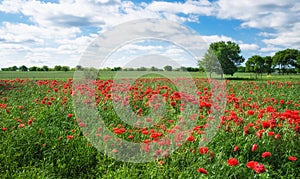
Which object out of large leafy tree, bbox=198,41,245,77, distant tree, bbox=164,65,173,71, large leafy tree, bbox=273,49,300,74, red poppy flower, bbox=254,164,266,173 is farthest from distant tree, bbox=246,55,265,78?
red poppy flower, bbox=254,164,266,173

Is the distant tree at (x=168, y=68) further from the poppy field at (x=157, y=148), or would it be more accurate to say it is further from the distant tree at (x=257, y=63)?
the distant tree at (x=257, y=63)

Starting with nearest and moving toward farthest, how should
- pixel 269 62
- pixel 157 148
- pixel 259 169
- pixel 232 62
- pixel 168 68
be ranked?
pixel 259 169 → pixel 157 148 → pixel 168 68 → pixel 232 62 → pixel 269 62

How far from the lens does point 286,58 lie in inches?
3558

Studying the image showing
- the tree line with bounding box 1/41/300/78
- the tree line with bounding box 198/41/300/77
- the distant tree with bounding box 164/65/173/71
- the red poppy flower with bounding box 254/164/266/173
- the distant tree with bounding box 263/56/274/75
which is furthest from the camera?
the distant tree with bounding box 263/56/274/75

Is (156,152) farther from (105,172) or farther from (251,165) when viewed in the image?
(251,165)

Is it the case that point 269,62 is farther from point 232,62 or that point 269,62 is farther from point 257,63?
point 232,62

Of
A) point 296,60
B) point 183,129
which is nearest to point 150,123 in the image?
point 183,129

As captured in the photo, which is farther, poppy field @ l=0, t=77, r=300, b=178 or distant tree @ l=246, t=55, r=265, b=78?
distant tree @ l=246, t=55, r=265, b=78

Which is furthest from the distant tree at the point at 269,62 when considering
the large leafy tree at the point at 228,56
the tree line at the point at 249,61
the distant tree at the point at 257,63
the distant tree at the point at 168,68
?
the distant tree at the point at 168,68

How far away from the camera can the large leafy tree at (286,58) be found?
89625 millimetres

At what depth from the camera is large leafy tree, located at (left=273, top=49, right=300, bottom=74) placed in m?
89.6

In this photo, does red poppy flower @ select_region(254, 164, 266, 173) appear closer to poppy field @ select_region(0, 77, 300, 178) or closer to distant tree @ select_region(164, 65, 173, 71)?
poppy field @ select_region(0, 77, 300, 178)

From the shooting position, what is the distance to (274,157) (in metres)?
5.09

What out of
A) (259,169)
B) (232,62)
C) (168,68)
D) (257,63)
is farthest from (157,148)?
(257,63)
